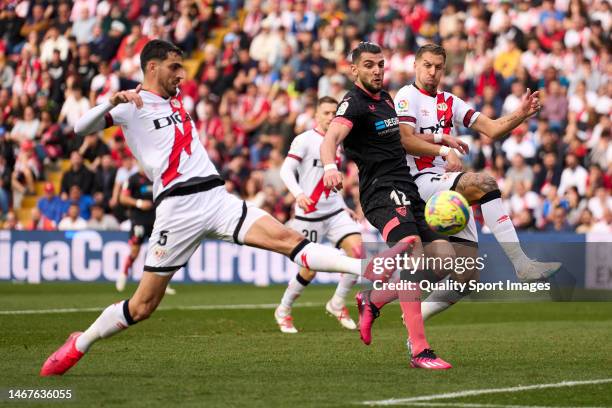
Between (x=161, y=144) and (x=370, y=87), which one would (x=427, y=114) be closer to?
(x=370, y=87)

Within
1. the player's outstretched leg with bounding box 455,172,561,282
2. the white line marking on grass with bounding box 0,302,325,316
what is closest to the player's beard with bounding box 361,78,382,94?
the player's outstretched leg with bounding box 455,172,561,282

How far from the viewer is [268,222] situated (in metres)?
9.91

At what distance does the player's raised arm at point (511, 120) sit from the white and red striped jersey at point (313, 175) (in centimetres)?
451

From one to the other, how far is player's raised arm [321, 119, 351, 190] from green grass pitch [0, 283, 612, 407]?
1588 mm

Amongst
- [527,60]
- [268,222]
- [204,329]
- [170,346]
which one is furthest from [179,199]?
[527,60]

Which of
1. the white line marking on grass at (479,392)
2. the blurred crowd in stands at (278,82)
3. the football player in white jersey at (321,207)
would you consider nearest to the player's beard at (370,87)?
the white line marking on grass at (479,392)

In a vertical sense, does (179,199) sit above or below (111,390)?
above

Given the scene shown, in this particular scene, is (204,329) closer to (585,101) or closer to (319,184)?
(319,184)

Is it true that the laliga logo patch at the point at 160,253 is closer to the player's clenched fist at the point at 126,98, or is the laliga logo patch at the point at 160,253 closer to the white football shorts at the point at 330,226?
the player's clenched fist at the point at 126,98

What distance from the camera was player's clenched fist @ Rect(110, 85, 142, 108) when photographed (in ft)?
31.4

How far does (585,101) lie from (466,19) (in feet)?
14.2

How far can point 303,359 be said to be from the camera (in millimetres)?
11367

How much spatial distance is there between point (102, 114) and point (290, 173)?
608 cm

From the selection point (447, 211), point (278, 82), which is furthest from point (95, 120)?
point (278, 82)
